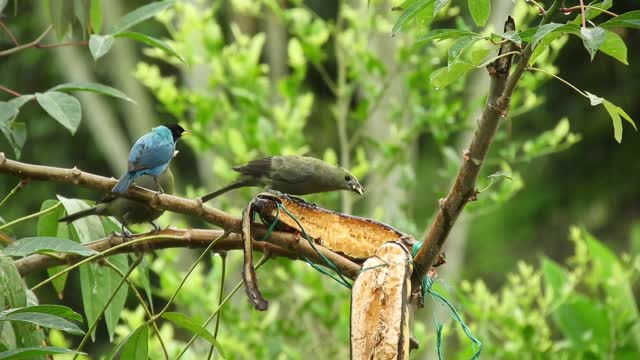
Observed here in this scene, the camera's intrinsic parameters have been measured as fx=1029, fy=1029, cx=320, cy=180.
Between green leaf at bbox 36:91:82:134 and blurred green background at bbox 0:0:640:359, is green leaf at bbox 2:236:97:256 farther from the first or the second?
blurred green background at bbox 0:0:640:359

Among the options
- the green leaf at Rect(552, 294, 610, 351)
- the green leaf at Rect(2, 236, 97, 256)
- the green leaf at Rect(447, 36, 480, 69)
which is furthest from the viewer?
the green leaf at Rect(552, 294, 610, 351)

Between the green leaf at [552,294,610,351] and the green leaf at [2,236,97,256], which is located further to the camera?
the green leaf at [552,294,610,351]

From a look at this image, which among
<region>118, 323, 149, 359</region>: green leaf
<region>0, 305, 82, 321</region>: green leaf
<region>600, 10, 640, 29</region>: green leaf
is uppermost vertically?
<region>600, 10, 640, 29</region>: green leaf

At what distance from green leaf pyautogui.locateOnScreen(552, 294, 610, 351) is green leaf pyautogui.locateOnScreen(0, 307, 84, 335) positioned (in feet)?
8.59

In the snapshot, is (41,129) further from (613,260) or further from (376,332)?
(376,332)

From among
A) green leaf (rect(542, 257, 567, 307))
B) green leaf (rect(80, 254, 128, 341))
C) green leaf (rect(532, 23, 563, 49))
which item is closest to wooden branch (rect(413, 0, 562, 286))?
green leaf (rect(532, 23, 563, 49))

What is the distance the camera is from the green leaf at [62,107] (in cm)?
191

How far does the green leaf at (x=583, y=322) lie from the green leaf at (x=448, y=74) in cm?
261

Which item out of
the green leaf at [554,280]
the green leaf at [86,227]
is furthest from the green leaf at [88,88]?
the green leaf at [554,280]

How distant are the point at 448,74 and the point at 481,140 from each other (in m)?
0.10

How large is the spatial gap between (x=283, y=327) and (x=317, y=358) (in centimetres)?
40

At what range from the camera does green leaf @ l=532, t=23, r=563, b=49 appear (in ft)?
4.03

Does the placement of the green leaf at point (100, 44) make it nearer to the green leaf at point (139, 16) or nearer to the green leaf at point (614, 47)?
the green leaf at point (139, 16)

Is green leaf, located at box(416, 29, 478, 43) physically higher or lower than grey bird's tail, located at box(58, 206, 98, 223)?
higher
